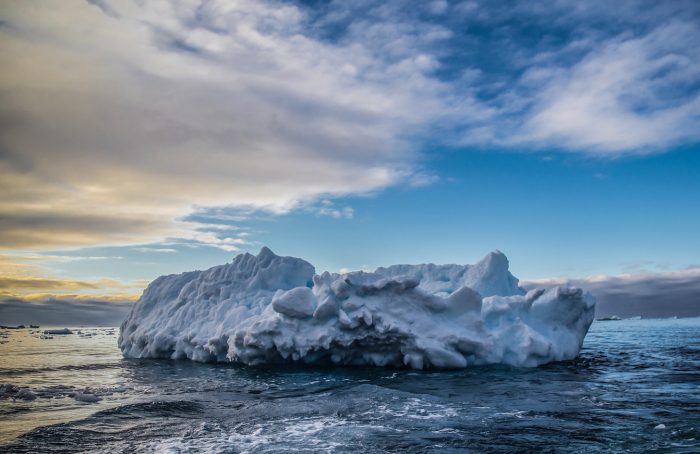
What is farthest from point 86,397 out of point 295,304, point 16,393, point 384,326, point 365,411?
point 384,326

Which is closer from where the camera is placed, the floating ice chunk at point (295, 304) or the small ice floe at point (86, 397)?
the small ice floe at point (86, 397)

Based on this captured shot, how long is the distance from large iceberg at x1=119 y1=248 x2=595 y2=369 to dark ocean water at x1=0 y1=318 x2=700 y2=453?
2.80 feet

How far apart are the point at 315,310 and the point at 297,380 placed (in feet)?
8.76

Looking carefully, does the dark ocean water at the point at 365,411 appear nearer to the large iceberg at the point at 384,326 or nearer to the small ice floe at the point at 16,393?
the small ice floe at the point at 16,393

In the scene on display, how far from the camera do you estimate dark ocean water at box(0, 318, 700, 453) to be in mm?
8039

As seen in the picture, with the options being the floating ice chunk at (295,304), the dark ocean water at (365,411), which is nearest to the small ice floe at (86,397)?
the dark ocean water at (365,411)

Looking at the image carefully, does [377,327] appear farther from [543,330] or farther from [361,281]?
[543,330]

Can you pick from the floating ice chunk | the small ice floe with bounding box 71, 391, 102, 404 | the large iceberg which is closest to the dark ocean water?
the small ice floe with bounding box 71, 391, 102, 404

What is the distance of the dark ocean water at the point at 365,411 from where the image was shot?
8.04 metres

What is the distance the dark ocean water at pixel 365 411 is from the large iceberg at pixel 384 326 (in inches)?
33.6

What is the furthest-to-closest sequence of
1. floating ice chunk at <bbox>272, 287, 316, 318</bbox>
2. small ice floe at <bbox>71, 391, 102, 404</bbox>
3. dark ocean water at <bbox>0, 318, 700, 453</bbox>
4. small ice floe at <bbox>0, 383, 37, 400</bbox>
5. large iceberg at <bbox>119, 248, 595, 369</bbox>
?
floating ice chunk at <bbox>272, 287, 316, 318</bbox>, large iceberg at <bbox>119, 248, 595, 369</bbox>, small ice floe at <bbox>0, 383, 37, 400</bbox>, small ice floe at <bbox>71, 391, 102, 404</bbox>, dark ocean water at <bbox>0, 318, 700, 453</bbox>

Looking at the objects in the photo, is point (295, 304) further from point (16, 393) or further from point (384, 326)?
point (16, 393)

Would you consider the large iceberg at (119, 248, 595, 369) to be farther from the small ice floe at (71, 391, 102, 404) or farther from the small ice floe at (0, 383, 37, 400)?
the small ice floe at (0, 383, 37, 400)

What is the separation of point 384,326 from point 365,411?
19.6 feet
